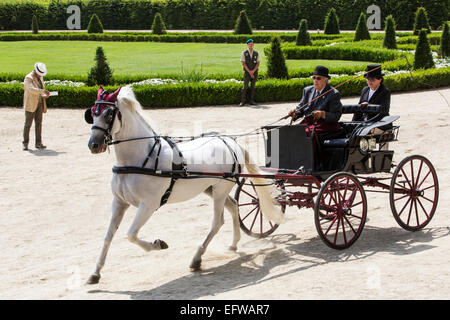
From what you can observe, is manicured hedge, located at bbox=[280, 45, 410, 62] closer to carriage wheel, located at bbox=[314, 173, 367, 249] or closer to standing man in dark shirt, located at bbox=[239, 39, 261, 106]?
standing man in dark shirt, located at bbox=[239, 39, 261, 106]

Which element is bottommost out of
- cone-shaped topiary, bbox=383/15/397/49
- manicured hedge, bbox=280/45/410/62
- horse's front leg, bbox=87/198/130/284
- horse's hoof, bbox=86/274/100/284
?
horse's hoof, bbox=86/274/100/284

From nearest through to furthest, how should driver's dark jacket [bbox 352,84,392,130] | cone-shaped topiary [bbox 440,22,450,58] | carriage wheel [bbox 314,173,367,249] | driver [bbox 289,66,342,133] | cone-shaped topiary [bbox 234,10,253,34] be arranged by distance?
carriage wheel [bbox 314,173,367,249] → driver [bbox 289,66,342,133] → driver's dark jacket [bbox 352,84,392,130] → cone-shaped topiary [bbox 440,22,450,58] → cone-shaped topiary [bbox 234,10,253,34]

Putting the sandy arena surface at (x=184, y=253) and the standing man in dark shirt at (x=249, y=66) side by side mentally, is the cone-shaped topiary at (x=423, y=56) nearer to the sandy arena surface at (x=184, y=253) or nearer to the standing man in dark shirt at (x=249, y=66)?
the standing man in dark shirt at (x=249, y=66)

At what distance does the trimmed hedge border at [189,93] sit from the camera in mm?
16953

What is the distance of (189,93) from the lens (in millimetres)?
17109

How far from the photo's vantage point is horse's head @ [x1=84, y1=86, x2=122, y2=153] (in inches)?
224

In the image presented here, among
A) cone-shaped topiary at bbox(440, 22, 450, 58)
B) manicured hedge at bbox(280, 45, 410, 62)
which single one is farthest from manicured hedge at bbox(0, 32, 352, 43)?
cone-shaped topiary at bbox(440, 22, 450, 58)

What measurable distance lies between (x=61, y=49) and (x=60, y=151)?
22480 millimetres

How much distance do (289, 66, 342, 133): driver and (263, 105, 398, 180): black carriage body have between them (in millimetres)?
126

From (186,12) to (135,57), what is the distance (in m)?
18.2

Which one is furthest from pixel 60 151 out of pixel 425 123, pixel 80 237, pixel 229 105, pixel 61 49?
pixel 61 49

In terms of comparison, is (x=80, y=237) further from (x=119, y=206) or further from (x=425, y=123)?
(x=425, y=123)

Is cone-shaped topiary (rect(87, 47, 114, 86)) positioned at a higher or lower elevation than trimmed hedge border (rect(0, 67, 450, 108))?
higher

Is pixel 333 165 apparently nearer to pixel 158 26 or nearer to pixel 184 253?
pixel 184 253
